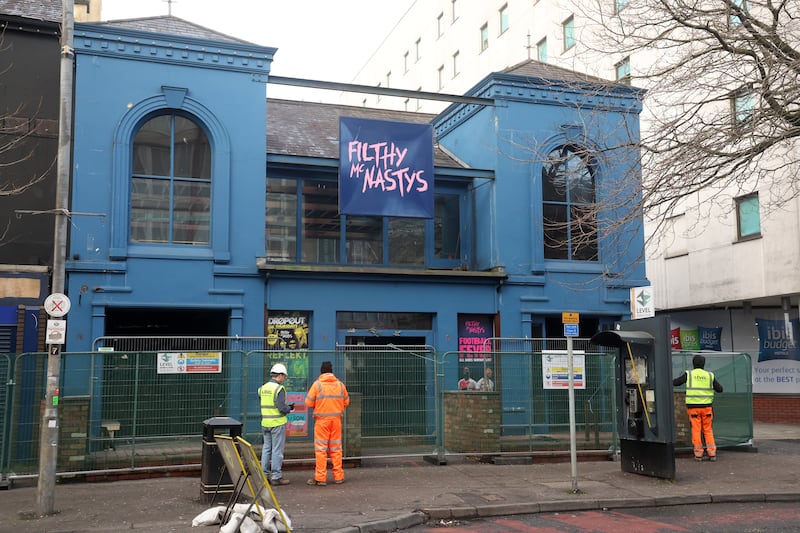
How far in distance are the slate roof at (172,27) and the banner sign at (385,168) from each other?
124 inches

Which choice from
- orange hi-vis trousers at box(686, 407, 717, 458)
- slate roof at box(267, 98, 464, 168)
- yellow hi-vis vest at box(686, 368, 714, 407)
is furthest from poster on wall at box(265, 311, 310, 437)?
orange hi-vis trousers at box(686, 407, 717, 458)

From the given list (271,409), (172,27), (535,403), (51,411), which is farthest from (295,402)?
(172,27)

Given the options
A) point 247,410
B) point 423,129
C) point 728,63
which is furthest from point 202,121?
point 728,63

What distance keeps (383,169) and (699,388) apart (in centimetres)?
774

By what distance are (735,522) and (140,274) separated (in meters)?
A: 11.2

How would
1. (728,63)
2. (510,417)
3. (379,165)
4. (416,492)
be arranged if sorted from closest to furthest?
(416,492) → (728,63) → (510,417) → (379,165)

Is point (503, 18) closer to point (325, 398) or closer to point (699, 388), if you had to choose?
point (699, 388)

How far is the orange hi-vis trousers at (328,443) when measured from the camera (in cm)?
A: 1155

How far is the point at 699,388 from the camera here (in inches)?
561

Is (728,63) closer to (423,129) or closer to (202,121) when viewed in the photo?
(423,129)

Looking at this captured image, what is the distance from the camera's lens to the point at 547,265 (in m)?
18.2

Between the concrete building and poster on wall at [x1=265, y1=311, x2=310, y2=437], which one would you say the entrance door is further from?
the concrete building

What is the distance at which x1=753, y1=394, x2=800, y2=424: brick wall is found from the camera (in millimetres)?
23656

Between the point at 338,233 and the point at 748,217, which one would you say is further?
the point at 748,217
